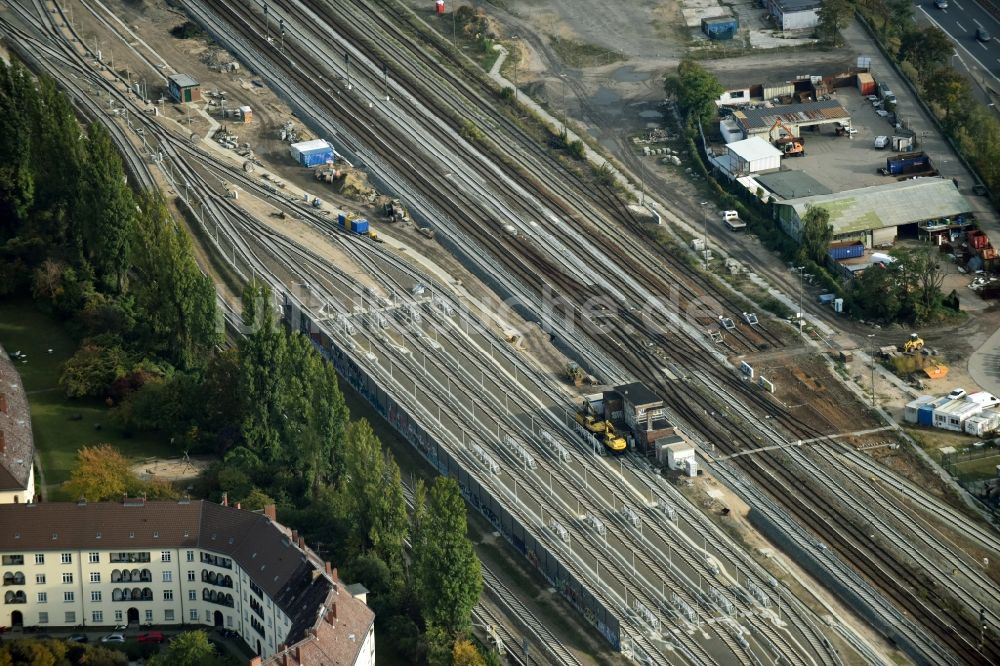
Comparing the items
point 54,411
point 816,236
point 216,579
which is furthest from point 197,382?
point 816,236

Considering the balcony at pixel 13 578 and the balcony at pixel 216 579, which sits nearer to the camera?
the balcony at pixel 13 578

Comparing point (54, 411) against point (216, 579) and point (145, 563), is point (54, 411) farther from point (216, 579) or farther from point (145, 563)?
point (216, 579)

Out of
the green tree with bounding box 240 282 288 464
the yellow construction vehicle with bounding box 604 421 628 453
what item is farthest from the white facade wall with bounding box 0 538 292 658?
the yellow construction vehicle with bounding box 604 421 628 453

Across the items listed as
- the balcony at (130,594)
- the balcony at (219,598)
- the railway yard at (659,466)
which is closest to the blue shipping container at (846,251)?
the railway yard at (659,466)

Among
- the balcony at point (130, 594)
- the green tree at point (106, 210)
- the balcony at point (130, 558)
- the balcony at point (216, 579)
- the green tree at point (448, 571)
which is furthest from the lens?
the green tree at point (106, 210)

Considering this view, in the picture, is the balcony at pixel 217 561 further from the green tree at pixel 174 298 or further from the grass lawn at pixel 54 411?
the green tree at pixel 174 298

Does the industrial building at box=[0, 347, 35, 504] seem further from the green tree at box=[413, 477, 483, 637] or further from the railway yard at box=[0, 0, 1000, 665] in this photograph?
the green tree at box=[413, 477, 483, 637]
